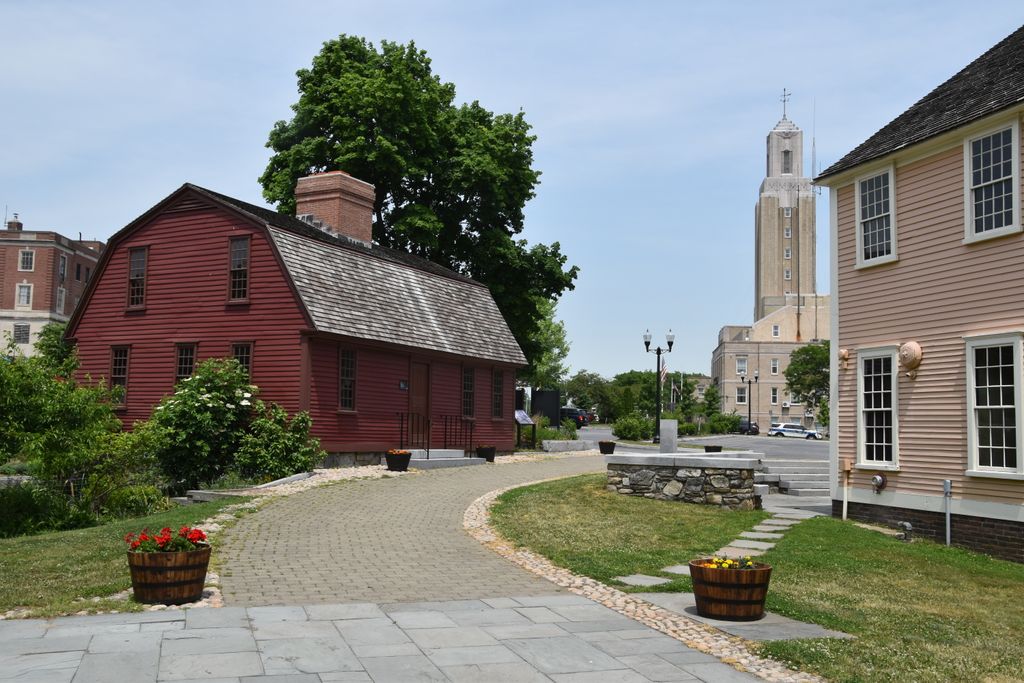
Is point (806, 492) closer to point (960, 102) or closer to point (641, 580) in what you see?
point (960, 102)

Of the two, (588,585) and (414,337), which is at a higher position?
(414,337)

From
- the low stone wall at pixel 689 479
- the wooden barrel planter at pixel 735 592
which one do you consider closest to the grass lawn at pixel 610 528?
the low stone wall at pixel 689 479

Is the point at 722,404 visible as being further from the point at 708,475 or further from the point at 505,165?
the point at 708,475

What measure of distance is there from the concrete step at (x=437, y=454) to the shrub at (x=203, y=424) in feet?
15.9

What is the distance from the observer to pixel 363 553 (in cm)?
1163

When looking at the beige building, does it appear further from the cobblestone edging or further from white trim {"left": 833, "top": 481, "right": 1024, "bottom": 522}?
the cobblestone edging

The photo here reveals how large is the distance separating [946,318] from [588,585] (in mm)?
8252

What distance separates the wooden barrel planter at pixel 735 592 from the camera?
8.30 metres

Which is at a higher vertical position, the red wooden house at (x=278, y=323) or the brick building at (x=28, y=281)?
the brick building at (x=28, y=281)

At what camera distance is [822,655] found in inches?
279

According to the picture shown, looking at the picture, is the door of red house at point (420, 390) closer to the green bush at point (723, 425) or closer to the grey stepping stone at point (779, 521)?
the grey stepping stone at point (779, 521)

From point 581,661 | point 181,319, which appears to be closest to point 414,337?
point 181,319

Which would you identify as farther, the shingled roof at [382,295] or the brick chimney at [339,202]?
the brick chimney at [339,202]

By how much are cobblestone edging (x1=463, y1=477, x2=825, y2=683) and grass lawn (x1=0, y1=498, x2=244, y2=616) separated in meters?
4.56
